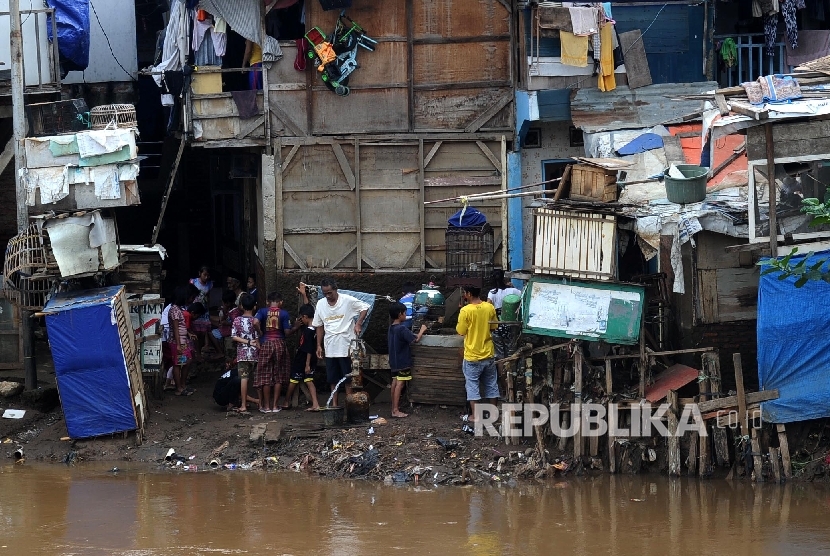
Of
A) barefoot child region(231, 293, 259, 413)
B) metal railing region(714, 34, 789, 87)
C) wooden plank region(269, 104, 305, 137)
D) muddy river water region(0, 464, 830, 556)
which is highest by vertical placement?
metal railing region(714, 34, 789, 87)

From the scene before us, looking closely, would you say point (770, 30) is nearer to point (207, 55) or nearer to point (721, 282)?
point (721, 282)

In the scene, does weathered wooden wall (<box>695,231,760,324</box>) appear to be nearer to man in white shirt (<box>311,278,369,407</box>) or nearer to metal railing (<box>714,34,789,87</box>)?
man in white shirt (<box>311,278,369,407</box>)

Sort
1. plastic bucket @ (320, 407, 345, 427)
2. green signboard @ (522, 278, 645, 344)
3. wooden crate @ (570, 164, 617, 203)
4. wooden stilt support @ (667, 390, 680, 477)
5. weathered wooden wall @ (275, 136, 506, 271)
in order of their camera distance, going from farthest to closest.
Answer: weathered wooden wall @ (275, 136, 506, 271) < plastic bucket @ (320, 407, 345, 427) < wooden crate @ (570, 164, 617, 203) < green signboard @ (522, 278, 645, 344) < wooden stilt support @ (667, 390, 680, 477)

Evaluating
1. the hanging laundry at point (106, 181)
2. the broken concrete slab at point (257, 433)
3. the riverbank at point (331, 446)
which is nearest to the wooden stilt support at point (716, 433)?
the riverbank at point (331, 446)

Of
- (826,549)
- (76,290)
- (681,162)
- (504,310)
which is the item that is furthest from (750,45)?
(76,290)

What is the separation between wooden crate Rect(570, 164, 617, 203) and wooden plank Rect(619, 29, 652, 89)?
3259 mm

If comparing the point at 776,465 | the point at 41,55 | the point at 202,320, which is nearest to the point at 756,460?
the point at 776,465

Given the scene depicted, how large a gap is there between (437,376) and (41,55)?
665 cm

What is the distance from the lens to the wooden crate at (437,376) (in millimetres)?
14141

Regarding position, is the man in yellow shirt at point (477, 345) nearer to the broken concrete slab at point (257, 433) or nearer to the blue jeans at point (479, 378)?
the blue jeans at point (479, 378)

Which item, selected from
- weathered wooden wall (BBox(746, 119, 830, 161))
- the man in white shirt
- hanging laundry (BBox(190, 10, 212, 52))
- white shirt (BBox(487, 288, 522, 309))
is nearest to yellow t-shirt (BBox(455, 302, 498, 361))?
white shirt (BBox(487, 288, 522, 309))

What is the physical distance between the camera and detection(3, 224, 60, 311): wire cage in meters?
14.2

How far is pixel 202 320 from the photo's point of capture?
661 inches

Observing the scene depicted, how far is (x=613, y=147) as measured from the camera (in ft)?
50.8
